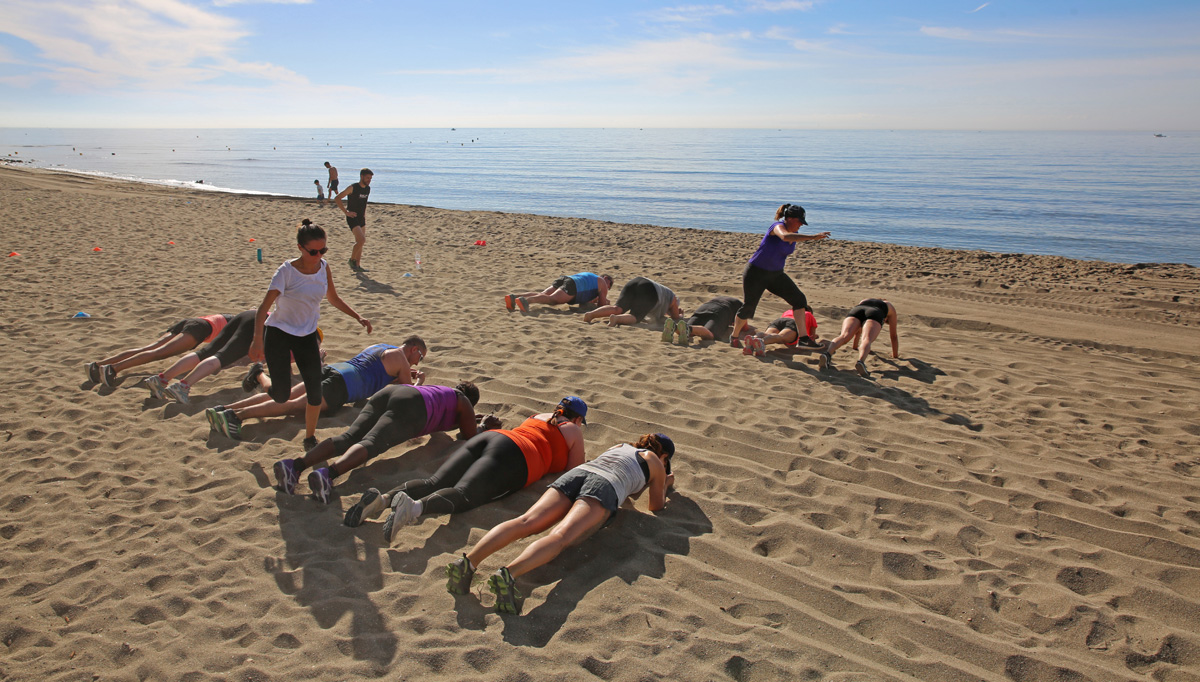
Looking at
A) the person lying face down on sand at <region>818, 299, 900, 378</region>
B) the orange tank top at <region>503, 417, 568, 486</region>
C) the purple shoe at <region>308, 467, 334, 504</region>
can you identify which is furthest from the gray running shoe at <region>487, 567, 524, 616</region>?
the person lying face down on sand at <region>818, 299, 900, 378</region>

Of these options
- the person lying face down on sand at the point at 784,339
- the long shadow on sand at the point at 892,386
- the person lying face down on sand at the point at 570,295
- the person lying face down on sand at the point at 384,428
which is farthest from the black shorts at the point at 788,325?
the person lying face down on sand at the point at 384,428

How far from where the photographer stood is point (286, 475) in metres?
3.99

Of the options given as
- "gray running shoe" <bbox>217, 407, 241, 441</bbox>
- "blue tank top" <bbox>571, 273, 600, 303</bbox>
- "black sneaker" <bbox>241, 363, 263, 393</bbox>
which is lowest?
"gray running shoe" <bbox>217, 407, 241, 441</bbox>

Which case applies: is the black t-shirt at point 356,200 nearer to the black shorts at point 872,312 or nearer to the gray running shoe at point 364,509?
the black shorts at point 872,312

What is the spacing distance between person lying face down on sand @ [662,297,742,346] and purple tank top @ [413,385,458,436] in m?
3.47

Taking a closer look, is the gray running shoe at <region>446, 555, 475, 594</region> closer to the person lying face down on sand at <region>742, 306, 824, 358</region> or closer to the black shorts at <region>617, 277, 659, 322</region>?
the person lying face down on sand at <region>742, 306, 824, 358</region>

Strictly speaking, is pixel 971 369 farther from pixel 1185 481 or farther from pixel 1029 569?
pixel 1029 569

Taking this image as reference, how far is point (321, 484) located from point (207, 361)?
2512 millimetres

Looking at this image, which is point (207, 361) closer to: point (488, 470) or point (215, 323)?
point (215, 323)

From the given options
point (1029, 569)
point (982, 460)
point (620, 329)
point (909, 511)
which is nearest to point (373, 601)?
point (909, 511)

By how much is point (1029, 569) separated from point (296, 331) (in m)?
4.91

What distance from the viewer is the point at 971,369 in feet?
22.9

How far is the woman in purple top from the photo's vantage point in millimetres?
6676

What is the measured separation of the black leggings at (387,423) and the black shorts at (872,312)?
5292 millimetres
